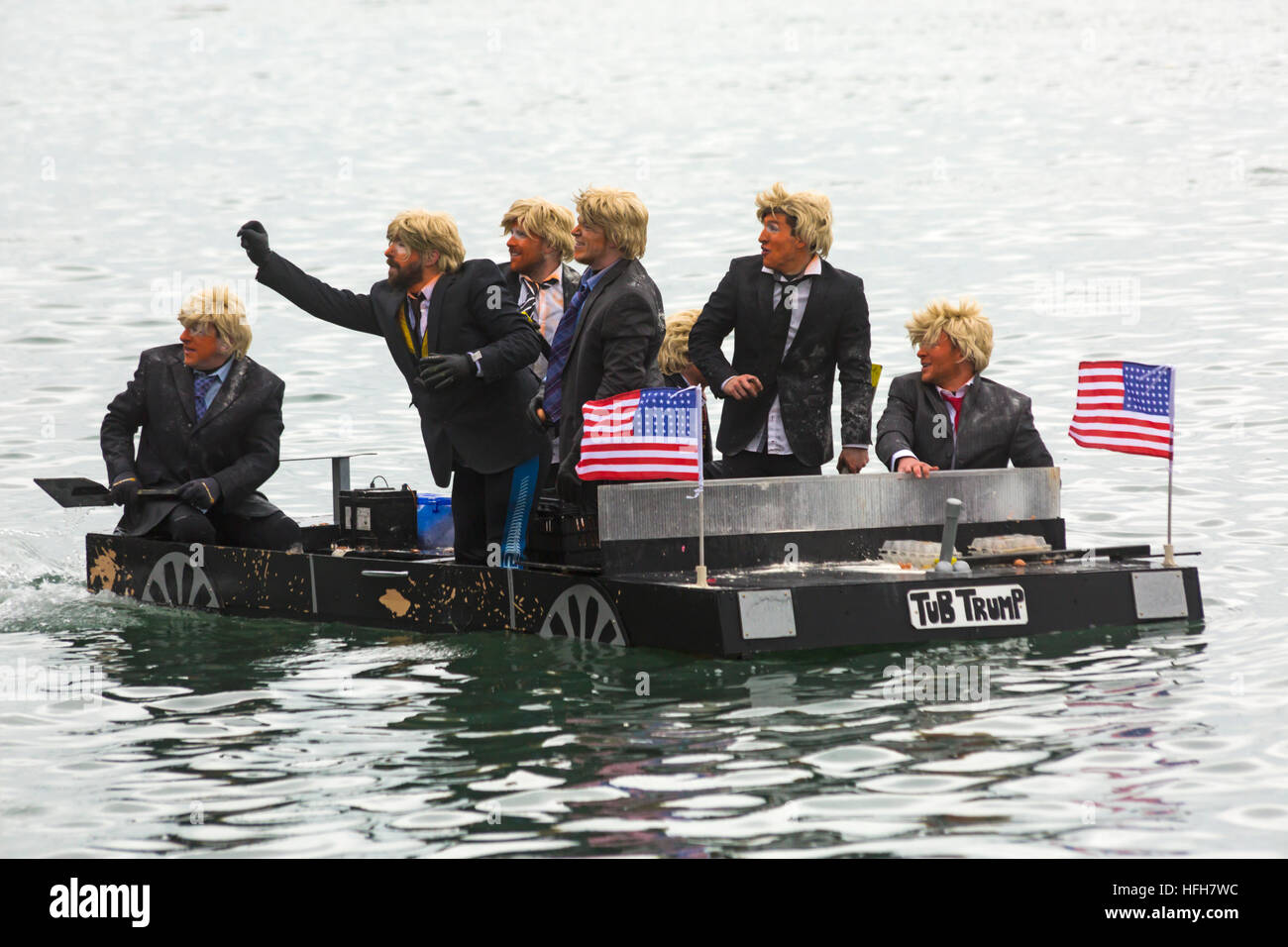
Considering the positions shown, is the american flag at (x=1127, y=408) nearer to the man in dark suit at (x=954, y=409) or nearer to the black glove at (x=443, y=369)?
the man in dark suit at (x=954, y=409)

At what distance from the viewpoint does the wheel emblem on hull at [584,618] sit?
962 centimetres

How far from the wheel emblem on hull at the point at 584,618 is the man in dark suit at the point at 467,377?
59 cm

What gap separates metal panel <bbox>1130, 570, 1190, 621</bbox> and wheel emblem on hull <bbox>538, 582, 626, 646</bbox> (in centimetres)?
253

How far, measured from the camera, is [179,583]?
11.5 metres

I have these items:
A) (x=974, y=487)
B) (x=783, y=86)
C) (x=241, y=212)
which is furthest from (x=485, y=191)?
(x=974, y=487)

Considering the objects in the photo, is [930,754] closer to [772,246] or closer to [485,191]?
[772,246]

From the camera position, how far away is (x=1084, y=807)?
7328mm

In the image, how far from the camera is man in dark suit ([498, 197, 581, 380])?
428 inches

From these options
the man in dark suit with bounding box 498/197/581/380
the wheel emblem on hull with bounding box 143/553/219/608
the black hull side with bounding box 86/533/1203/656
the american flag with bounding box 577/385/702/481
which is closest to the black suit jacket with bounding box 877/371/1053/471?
the black hull side with bounding box 86/533/1203/656

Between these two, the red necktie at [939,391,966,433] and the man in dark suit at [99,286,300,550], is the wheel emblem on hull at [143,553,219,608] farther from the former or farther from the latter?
the red necktie at [939,391,966,433]

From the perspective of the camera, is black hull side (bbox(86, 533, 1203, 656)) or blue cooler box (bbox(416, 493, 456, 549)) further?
blue cooler box (bbox(416, 493, 456, 549))

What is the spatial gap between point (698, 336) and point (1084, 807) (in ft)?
12.8

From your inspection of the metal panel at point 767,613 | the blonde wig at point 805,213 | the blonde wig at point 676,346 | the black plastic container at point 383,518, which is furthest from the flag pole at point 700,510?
the black plastic container at point 383,518

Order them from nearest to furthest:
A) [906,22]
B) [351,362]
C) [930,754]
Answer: [930,754] → [351,362] → [906,22]
